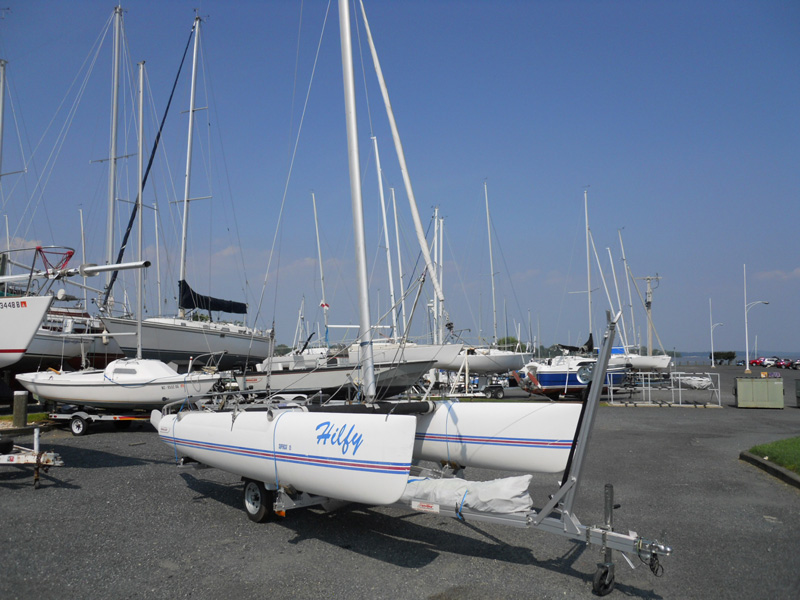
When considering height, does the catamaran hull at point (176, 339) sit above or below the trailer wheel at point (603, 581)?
above

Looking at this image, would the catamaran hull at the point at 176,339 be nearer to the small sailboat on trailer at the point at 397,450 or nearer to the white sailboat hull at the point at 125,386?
the white sailboat hull at the point at 125,386

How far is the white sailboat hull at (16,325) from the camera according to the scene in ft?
39.0

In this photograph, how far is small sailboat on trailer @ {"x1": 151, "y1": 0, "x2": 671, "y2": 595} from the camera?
18.3 ft

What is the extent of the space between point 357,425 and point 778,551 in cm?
454

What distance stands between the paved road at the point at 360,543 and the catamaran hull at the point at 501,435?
798 mm

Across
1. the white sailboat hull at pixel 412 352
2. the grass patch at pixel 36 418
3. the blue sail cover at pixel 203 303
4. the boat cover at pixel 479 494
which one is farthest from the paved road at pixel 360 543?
the blue sail cover at pixel 203 303

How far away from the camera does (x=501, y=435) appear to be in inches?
291

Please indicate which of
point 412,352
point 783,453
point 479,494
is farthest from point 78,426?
point 783,453

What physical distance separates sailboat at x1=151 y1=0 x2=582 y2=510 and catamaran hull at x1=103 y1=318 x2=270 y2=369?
14.1 m

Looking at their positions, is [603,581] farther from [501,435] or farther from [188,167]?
[188,167]

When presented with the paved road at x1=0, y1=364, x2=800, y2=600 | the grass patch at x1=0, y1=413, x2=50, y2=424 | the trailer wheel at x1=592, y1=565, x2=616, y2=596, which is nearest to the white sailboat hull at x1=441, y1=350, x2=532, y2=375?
the grass patch at x1=0, y1=413, x2=50, y2=424

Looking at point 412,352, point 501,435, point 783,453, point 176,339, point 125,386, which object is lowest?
point 783,453

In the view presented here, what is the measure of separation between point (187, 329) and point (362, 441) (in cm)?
2070

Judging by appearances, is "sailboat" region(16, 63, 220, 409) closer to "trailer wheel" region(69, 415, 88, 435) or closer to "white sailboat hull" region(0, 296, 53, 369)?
"trailer wheel" region(69, 415, 88, 435)
